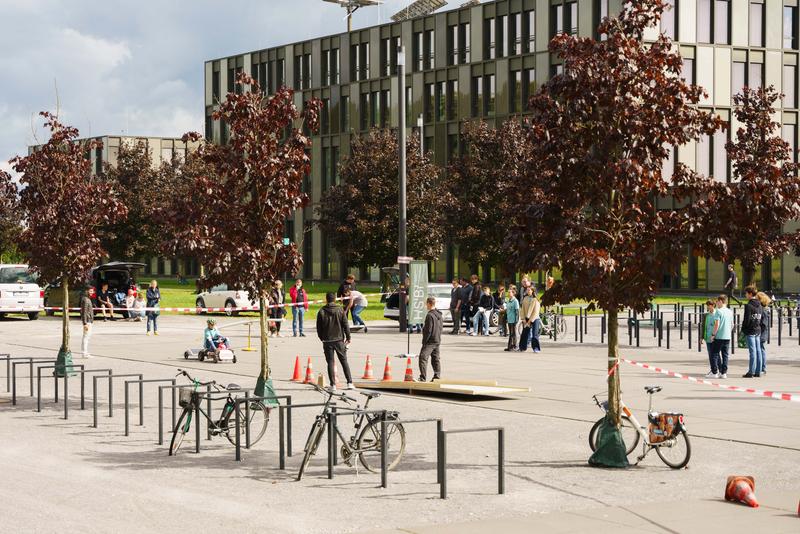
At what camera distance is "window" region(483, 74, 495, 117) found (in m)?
70.2

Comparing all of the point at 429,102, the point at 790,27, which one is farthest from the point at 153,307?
the point at 790,27

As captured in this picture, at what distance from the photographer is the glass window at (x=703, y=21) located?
65000 mm

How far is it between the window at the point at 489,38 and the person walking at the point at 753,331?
4833cm

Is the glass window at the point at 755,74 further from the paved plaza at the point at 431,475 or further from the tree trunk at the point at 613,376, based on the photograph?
the tree trunk at the point at 613,376

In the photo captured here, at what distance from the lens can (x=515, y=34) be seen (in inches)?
2712

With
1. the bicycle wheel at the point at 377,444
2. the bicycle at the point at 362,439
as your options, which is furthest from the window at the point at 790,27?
the bicycle at the point at 362,439

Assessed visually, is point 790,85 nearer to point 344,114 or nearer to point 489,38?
point 489,38

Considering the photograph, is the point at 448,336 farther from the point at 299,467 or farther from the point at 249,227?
the point at 299,467

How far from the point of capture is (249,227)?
665 inches

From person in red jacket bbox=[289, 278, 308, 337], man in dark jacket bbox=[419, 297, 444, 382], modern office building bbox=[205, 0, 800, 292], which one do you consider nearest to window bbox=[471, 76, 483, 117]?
modern office building bbox=[205, 0, 800, 292]

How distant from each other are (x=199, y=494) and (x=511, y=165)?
4365cm

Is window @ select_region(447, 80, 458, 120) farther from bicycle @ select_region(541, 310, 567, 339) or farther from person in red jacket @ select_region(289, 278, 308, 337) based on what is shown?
bicycle @ select_region(541, 310, 567, 339)

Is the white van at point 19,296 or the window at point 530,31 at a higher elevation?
the window at point 530,31

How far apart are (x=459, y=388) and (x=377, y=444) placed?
6.73 meters
